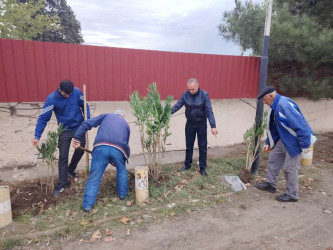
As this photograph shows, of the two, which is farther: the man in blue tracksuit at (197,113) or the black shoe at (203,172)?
the black shoe at (203,172)

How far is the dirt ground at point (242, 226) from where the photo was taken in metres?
2.95

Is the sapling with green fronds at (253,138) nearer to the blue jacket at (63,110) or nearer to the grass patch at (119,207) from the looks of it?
the grass patch at (119,207)

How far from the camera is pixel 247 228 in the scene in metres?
3.31

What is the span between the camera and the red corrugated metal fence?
439 centimetres

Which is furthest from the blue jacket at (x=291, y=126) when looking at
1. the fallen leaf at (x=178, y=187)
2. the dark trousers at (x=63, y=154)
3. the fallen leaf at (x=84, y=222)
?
the dark trousers at (x=63, y=154)

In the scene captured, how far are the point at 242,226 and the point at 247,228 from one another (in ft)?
0.23

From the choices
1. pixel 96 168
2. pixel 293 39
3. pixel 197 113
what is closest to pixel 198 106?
pixel 197 113

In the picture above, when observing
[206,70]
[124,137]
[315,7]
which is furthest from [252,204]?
[315,7]

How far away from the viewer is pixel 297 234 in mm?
3186

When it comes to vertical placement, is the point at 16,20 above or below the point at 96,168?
above

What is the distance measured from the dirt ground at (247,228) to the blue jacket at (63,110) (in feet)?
6.04

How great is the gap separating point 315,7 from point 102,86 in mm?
5432

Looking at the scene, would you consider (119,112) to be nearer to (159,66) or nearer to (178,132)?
(159,66)

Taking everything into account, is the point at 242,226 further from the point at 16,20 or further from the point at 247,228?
the point at 16,20
